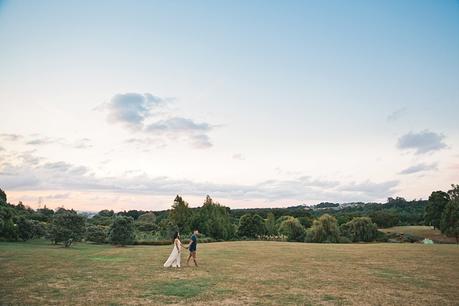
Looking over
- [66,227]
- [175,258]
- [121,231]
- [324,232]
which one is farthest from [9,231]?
[324,232]

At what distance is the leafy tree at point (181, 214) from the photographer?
76000mm

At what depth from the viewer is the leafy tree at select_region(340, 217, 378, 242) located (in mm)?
79062

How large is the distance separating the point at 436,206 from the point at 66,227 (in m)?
76.6

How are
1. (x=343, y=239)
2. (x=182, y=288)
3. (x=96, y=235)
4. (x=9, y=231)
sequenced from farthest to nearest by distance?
(x=343, y=239) < (x=96, y=235) < (x=9, y=231) < (x=182, y=288)

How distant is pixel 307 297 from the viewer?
46.1 ft

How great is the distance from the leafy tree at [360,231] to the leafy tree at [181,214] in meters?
37.3

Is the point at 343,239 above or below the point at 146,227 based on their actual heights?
below

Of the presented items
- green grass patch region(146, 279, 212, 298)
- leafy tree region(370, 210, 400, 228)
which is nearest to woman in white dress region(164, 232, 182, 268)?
green grass patch region(146, 279, 212, 298)

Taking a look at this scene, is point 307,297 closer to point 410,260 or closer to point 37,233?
point 410,260

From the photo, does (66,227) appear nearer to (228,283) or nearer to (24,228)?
(24,228)

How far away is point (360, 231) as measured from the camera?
3115 inches

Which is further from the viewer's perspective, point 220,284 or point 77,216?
point 77,216

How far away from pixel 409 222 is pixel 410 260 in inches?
4160

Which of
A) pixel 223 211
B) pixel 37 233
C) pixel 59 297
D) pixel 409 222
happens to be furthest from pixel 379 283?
pixel 409 222
